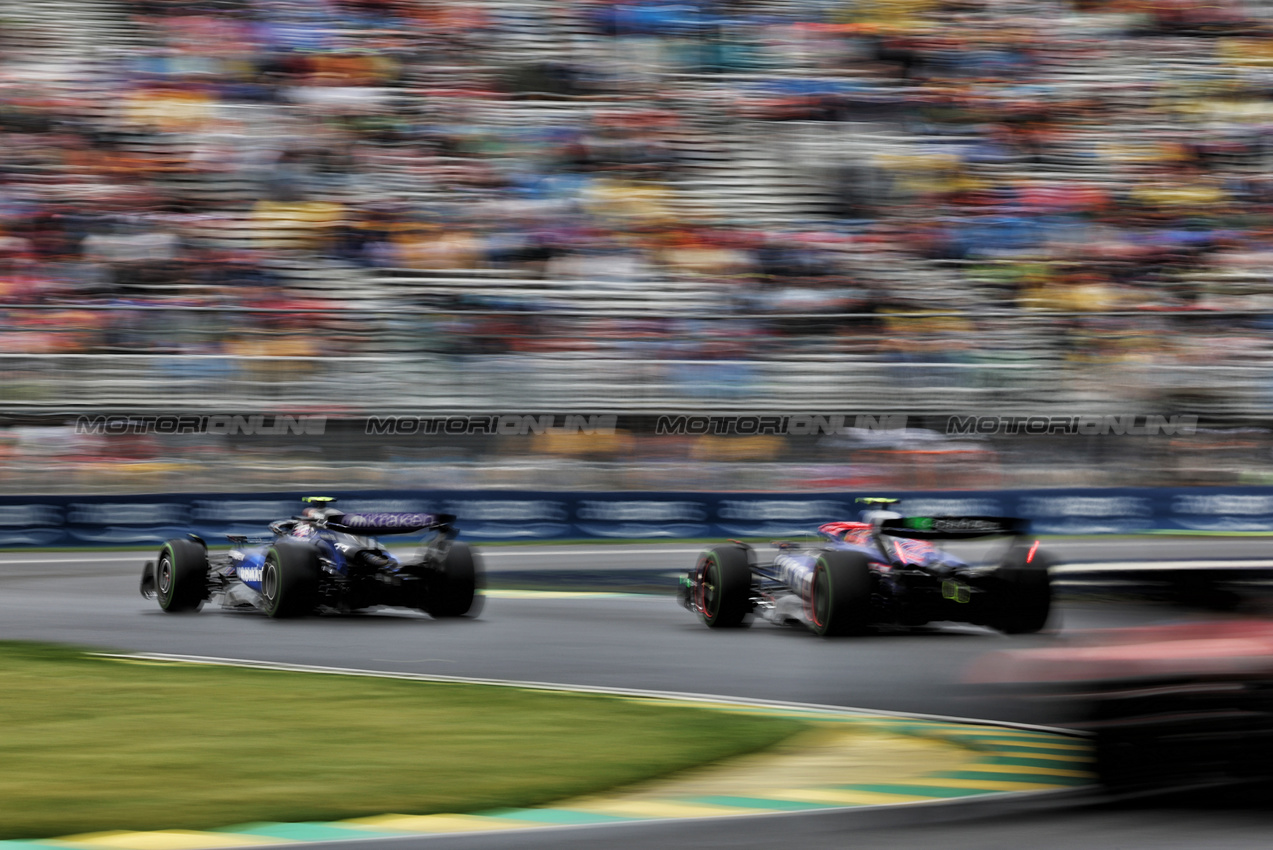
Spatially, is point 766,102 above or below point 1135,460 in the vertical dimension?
above

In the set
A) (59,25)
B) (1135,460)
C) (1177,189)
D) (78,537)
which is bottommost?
(78,537)

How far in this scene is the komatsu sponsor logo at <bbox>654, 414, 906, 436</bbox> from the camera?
55.8ft

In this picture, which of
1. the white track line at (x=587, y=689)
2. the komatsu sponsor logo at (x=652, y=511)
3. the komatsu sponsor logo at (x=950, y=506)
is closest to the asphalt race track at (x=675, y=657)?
the white track line at (x=587, y=689)

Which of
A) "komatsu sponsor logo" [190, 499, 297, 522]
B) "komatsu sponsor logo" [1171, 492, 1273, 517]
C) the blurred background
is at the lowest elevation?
"komatsu sponsor logo" [190, 499, 297, 522]

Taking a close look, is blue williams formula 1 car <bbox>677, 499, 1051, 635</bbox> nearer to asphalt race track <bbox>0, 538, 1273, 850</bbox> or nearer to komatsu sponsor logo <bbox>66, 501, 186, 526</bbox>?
asphalt race track <bbox>0, 538, 1273, 850</bbox>

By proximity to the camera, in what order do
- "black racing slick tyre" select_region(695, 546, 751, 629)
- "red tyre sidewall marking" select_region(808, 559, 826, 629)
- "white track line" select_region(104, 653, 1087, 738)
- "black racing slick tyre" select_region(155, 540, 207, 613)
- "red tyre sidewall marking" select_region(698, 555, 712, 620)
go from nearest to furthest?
"white track line" select_region(104, 653, 1087, 738)
"red tyre sidewall marking" select_region(808, 559, 826, 629)
"black racing slick tyre" select_region(695, 546, 751, 629)
"red tyre sidewall marking" select_region(698, 555, 712, 620)
"black racing slick tyre" select_region(155, 540, 207, 613)

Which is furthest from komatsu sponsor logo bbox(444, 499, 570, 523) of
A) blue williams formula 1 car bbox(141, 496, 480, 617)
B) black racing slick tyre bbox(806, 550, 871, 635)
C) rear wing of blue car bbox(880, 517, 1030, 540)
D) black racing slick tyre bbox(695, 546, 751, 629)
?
rear wing of blue car bbox(880, 517, 1030, 540)

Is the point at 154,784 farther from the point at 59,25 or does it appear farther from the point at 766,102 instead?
the point at 59,25

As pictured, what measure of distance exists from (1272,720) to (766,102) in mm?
16620

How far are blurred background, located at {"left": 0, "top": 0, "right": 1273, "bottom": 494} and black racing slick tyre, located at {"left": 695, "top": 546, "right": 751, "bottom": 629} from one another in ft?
23.5

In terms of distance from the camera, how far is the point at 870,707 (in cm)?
686

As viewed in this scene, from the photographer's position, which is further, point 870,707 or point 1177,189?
point 1177,189

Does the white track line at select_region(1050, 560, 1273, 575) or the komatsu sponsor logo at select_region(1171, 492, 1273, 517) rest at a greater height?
the white track line at select_region(1050, 560, 1273, 575)

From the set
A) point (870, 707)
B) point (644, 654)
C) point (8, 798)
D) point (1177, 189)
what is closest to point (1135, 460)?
point (1177, 189)
